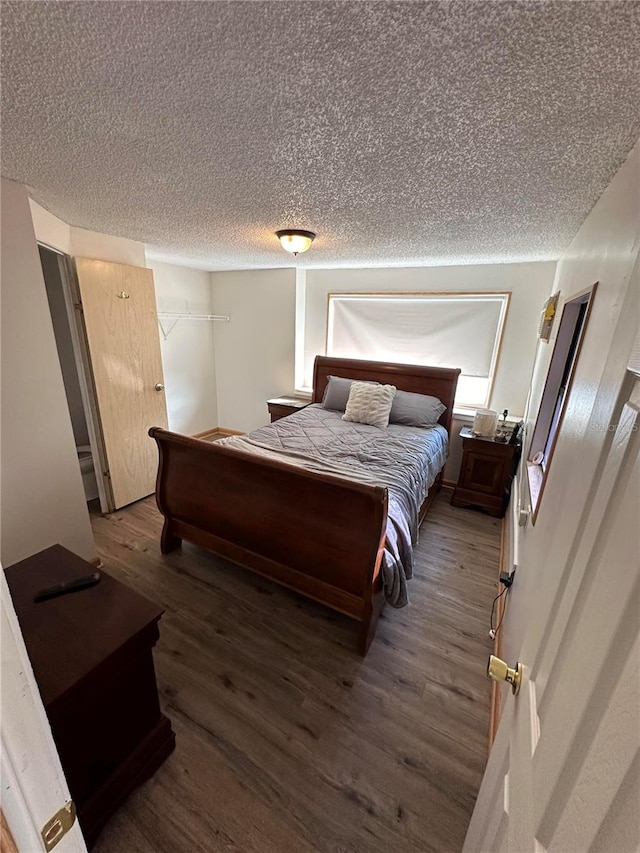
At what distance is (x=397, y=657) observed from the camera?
1719mm

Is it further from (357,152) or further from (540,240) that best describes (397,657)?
(540,240)

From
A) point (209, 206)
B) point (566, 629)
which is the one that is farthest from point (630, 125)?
point (209, 206)

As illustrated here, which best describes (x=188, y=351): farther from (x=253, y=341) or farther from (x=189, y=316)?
(x=253, y=341)

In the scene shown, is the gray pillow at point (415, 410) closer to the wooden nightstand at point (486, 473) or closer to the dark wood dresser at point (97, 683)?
the wooden nightstand at point (486, 473)

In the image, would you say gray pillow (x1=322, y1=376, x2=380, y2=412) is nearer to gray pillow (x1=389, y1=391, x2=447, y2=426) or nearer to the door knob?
gray pillow (x1=389, y1=391, x2=447, y2=426)

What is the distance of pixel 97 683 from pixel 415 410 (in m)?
2.81

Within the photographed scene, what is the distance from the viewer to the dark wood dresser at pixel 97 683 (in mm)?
978

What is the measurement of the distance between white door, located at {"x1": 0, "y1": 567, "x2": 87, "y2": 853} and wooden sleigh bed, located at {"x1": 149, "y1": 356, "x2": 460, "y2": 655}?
3.94 feet

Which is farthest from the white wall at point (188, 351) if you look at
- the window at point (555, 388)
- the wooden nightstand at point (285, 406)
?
the window at point (555, 388)

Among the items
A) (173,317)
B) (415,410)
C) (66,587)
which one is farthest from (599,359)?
(173,317)

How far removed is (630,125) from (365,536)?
1.67 m

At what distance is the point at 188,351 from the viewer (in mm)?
4246

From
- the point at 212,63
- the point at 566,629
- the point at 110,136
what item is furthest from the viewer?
the point at 110,136

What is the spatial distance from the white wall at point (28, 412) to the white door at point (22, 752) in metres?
1.71
